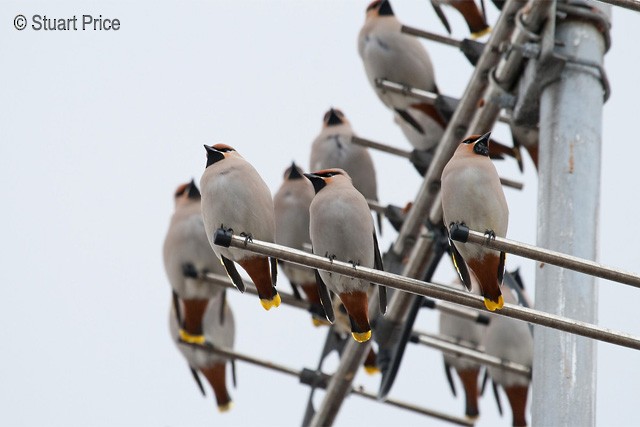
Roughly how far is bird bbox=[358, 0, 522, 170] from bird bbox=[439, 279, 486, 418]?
0.90m

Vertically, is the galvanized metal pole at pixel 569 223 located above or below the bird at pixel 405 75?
below

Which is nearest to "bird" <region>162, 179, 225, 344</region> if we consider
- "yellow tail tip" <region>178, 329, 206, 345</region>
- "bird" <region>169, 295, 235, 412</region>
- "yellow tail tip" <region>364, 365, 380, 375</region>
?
"yellow tail tip" <region>178, 329, 206, 345</region>

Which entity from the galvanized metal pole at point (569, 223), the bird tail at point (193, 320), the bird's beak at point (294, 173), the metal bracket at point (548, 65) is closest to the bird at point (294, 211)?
the bird's beak at point (294, 173)

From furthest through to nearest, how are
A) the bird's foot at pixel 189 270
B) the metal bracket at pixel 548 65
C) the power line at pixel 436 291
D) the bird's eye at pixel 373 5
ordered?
the bird's eye at pixel 373 5 < the bird's foot at pixel 189 270 < the metal bracket at pixel 548 65 < the power line at pixel 436 291

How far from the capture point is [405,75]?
8.47m

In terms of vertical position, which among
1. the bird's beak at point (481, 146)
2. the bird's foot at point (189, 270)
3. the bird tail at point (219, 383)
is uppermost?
the bird's foot at point (189, 270)

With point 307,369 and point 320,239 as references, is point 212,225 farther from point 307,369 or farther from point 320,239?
point 307,369

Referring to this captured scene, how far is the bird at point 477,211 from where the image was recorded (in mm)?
5219

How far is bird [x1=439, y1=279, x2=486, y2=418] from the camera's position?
28.9 ft

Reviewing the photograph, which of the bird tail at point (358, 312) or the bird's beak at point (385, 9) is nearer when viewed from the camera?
the bird tail at point (358, 312)

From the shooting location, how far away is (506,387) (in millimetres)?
8453

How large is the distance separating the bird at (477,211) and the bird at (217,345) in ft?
12.7

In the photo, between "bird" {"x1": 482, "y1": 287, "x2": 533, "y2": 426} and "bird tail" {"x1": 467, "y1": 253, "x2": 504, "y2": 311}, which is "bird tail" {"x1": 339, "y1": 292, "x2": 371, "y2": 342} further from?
"bird" {"x1": 482, "y1": 287, "x2": 533, "y2": 426}

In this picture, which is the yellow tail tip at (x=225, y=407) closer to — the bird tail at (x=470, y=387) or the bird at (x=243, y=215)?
the bird tail at (x=470, y=387)
